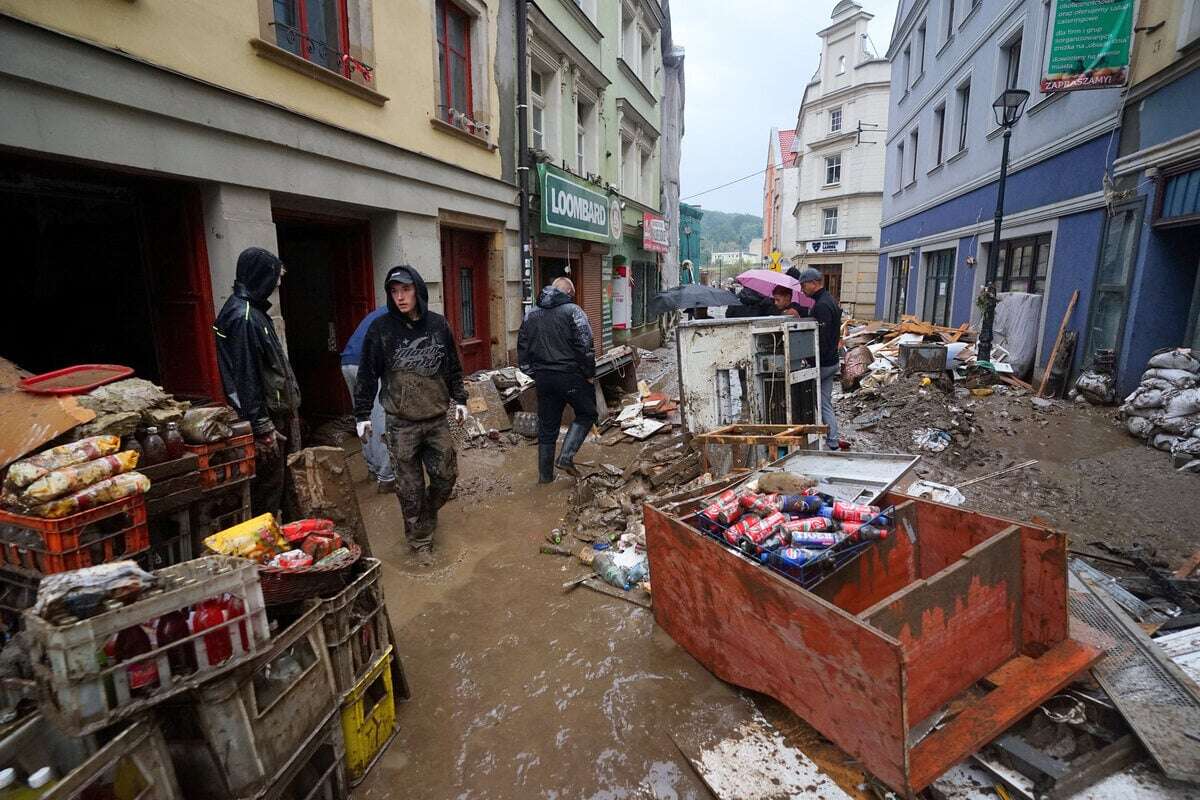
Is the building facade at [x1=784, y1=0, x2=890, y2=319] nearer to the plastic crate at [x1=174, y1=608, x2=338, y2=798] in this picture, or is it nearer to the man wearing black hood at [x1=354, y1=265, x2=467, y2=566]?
the man wearing black hood at [x1=354, y1=265, x2=467, y2=566]

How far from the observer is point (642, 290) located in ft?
57.5

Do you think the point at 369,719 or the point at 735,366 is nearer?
the point at 369,719

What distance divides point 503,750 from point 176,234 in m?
4.59

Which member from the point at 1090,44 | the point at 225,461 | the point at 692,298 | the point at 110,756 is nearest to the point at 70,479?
the point at 225,461

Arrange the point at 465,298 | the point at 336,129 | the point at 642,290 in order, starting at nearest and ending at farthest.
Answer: the point at 336,129 → the point at 465,298 → the point at 642,290

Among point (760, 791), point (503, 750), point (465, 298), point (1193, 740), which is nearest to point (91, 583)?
point (503, 750)

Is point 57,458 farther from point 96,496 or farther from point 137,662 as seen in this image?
point 137,662

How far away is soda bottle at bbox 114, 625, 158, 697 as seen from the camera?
154 centimetres

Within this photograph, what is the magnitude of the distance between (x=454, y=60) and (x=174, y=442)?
6918 millimetres

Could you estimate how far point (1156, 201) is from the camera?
6.69 metres

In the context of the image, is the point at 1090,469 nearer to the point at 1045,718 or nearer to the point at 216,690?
the point at 1045,718

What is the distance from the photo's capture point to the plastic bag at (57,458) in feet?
6.84

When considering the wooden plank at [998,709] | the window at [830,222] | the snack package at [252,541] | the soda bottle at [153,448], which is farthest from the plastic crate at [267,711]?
the window at [830,222]

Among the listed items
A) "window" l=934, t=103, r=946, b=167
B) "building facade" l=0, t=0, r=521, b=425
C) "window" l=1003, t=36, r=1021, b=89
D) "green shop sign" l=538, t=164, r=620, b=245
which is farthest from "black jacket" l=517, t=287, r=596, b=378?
"window" l=934, t=103, r=946, b=167
